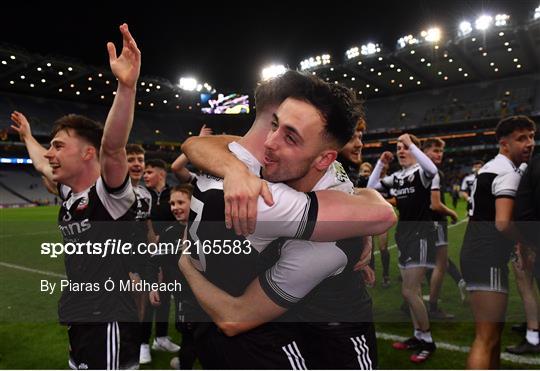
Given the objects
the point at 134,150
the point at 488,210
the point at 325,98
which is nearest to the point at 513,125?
the point at 488,210

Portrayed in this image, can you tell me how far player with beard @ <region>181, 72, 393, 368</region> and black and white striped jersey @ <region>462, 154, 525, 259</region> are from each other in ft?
7.07

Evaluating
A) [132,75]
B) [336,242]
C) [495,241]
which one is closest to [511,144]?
[495,241]

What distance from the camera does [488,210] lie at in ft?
12.0

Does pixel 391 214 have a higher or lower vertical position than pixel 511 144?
lower

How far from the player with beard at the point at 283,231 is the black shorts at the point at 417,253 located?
321 cm

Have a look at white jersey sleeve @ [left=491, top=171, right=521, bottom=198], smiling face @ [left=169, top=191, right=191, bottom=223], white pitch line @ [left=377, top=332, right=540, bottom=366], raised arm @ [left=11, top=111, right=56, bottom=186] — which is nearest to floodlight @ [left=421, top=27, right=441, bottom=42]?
Answer: white pitch line @ [left=377, top=332, right=540, bottom=366]

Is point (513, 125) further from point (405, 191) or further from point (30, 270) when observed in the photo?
point (30, 270)

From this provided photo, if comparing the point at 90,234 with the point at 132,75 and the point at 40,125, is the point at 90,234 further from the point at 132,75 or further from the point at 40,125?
the point at 40,125

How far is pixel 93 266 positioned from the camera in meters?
2.74

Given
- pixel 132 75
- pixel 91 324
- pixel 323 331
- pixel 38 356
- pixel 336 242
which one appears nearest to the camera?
pixel 336 242

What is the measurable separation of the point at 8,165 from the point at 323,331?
52343 millimetres

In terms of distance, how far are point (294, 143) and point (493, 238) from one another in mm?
2769

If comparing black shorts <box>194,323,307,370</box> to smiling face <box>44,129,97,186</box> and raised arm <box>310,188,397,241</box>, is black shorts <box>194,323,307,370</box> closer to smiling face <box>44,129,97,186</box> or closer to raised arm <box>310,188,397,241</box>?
raised arm <box>310,188,397,241</box>

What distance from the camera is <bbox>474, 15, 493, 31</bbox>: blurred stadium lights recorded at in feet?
121
